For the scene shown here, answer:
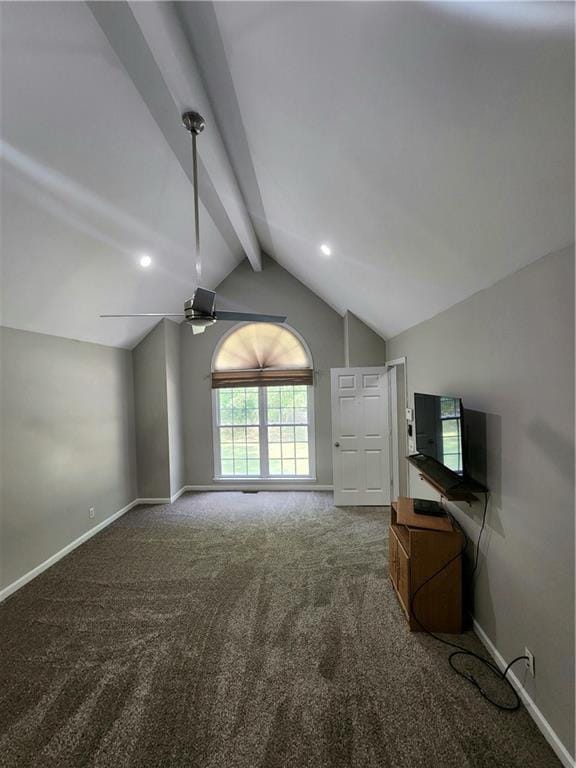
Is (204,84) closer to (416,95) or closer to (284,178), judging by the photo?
(284,178)

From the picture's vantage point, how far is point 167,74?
1861 millimetres

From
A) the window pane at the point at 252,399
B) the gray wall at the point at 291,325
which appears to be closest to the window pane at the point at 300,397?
the gray wall at the point at 291,325

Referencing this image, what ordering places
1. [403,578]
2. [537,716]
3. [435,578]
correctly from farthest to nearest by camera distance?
[403,578] → [435,578] → [537,716]

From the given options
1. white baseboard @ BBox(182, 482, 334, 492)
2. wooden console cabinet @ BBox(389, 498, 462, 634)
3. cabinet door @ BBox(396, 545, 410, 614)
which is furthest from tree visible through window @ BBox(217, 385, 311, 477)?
wooden console cabinet @ BBox(389, 498, 462, 634)

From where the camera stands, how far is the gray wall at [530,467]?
1.53 m

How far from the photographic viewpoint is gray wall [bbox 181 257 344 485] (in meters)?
5.43

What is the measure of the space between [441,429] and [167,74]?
2856mm

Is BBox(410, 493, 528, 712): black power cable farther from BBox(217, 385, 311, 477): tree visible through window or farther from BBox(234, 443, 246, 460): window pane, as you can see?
BBox(234, 443, 246, 460): window pane

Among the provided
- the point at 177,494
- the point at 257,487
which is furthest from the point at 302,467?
the point at 177,494

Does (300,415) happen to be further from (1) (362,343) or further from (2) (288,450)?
(1) (362,343)

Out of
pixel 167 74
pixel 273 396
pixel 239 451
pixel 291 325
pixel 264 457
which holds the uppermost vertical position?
pixel 167 74

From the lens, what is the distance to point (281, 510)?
4695mm

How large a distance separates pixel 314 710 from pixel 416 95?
Result: 3.03 meters

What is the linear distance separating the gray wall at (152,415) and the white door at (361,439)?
102 inches
